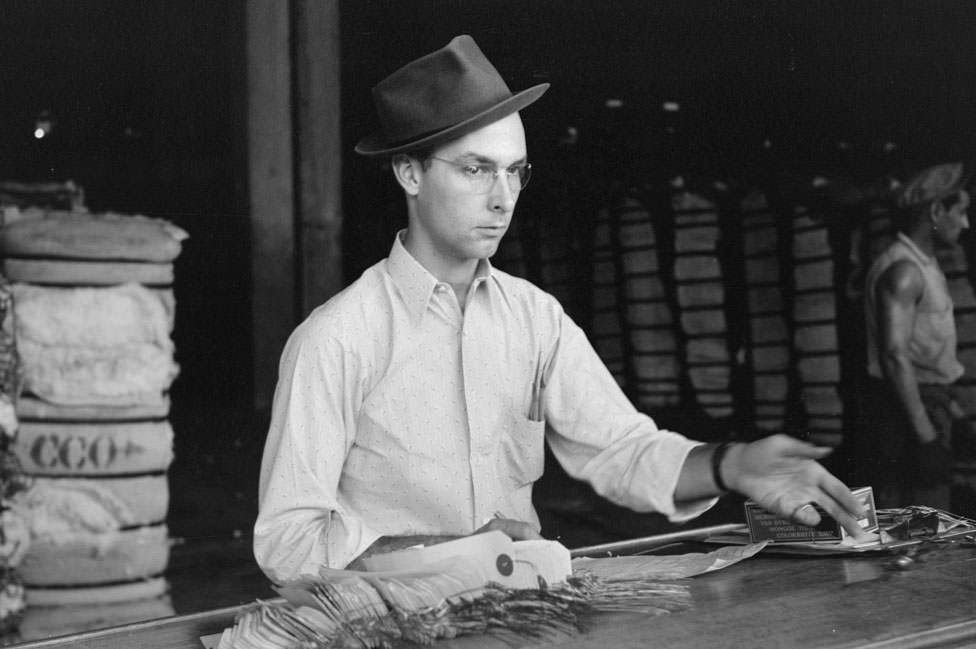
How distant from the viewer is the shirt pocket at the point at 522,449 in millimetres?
2760

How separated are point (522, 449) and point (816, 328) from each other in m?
2.26

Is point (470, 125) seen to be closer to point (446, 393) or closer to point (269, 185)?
point (446, 393)

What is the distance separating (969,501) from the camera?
15.7 ft

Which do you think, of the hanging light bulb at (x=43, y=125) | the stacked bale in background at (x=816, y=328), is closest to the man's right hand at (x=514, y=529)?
the hanging light bulb at (x=43, y=125)

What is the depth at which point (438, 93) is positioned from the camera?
2535 mm

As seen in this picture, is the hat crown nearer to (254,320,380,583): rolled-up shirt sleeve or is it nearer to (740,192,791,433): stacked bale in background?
(254,320,380,583): rolled-up shirt sleeve

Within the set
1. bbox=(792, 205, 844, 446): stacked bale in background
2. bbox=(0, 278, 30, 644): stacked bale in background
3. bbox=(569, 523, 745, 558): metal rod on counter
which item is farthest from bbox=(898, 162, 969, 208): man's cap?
bbox=(0, 278, 30, 644): stacked bale in background

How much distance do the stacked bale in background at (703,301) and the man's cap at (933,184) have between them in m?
0.80

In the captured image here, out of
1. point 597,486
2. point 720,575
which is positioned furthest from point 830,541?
point 597,486

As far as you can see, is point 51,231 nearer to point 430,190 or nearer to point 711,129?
point 430,190

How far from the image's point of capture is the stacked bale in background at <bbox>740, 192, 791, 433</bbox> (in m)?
4.61

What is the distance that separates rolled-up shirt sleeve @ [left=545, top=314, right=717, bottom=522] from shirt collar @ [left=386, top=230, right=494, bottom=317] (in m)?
0.33

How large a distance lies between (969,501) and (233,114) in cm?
302

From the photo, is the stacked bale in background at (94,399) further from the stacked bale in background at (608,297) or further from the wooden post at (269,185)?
the stacked bale in background at (608,297)
